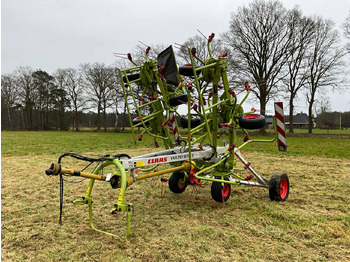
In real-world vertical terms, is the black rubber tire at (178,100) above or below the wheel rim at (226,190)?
above

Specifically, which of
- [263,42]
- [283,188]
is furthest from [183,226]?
[263,42]

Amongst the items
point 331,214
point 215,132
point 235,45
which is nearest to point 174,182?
point 215,132

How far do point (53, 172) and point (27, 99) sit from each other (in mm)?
58595

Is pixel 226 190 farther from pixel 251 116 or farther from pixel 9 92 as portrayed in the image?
pixel 9 92

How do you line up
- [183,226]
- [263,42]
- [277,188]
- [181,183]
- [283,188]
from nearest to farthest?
[183,226]
[277,188]
[283,188]
[181,183]
[263,42]

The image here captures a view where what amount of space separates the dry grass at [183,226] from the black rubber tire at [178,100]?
6.45 feet

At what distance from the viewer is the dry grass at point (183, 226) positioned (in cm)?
331

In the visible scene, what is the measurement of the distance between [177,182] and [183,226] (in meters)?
2.00

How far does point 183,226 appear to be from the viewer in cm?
416

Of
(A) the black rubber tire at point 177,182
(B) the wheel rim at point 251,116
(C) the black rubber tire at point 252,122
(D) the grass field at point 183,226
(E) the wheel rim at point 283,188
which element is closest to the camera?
(D) the grass field at point 183,226

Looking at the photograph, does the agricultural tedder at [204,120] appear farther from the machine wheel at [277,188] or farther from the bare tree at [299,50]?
the bare tree at [299,50]

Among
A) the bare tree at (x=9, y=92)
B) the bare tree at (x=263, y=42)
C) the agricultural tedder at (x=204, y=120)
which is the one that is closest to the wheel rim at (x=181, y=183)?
the agricultural tedder at (x=204, y=120)

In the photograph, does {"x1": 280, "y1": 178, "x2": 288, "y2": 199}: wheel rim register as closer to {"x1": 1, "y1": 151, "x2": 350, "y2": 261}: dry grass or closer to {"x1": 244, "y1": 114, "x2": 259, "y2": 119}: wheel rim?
{"x1": 1, "y1": 151, "x2": 350, "y2": 261}: dry grass

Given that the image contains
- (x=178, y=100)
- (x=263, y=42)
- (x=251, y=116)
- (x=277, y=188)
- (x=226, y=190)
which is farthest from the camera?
(x=263, y=42)
